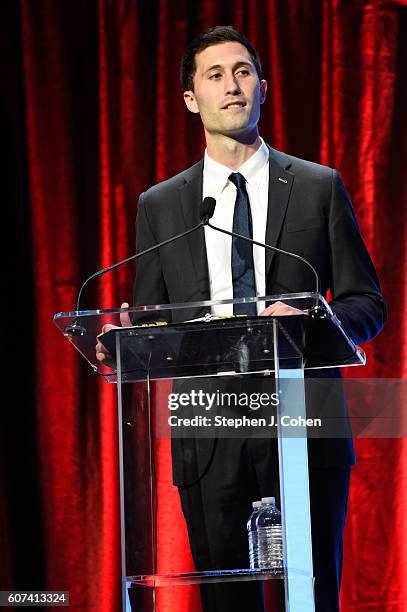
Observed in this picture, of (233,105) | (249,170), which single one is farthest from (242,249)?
(233,105)

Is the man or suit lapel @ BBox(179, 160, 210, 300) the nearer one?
the man

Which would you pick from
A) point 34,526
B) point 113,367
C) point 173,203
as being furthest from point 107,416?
point 113,367

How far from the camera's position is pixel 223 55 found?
2621 millimetres

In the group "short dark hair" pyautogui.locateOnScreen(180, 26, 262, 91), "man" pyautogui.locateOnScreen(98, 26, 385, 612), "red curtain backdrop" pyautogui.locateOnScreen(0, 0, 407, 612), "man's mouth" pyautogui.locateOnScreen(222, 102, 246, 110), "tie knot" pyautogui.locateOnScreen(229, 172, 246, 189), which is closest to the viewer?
"man" pyautogui.locateOnScreen(98, 26, 385, 612)

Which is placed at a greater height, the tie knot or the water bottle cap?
the tie knot

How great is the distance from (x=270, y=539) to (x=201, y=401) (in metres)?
0.28

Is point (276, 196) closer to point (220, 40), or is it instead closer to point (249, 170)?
point (249, 170)

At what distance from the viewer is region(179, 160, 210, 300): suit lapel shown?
7.83 ft

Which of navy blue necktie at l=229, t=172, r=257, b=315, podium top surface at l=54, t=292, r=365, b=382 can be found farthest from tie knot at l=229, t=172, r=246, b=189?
podium top surface at l=54, t=292, r=365, b=382

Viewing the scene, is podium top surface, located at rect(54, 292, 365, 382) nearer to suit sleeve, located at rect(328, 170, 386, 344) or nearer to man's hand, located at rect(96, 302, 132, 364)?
man's hand, located at rect(96, 302, 132, 364)

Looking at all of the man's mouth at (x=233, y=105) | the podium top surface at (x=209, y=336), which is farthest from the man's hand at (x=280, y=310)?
the man's mouth at (x=233, y=105)

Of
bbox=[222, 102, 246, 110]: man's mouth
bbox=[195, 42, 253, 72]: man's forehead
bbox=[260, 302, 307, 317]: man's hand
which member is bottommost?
bbox=[260, 302, 307, 317]: man's hand

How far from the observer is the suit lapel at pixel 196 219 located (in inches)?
94.0

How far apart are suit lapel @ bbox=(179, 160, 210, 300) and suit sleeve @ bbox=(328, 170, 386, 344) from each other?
0.30 metres
